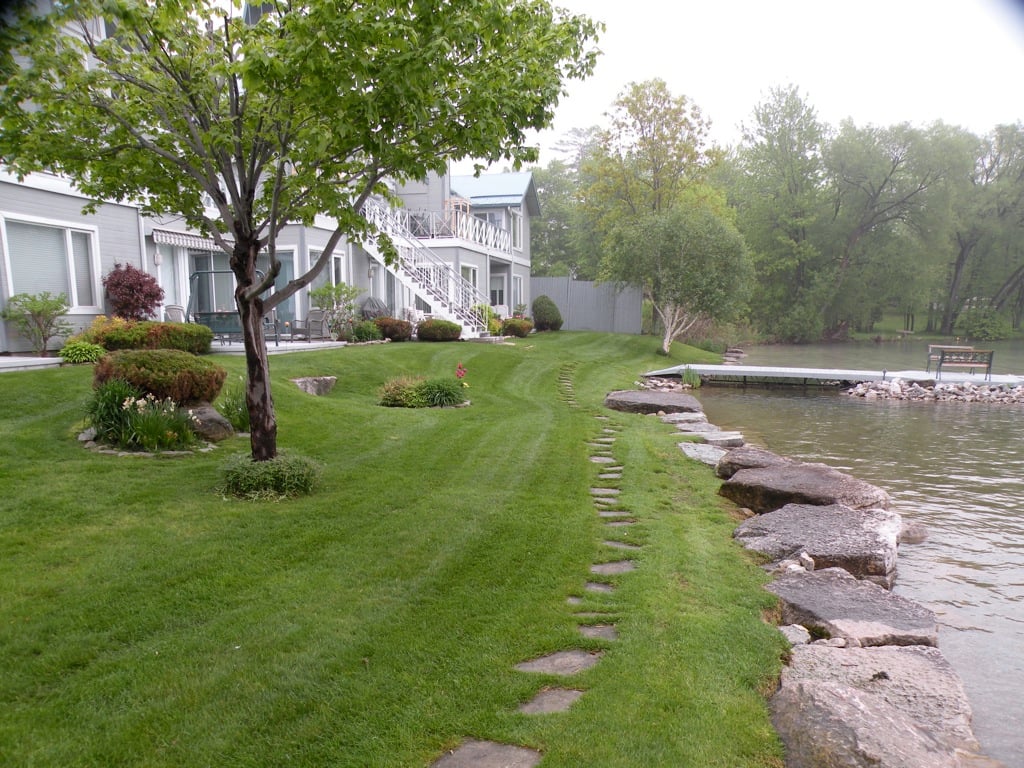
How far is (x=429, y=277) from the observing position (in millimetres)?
21453

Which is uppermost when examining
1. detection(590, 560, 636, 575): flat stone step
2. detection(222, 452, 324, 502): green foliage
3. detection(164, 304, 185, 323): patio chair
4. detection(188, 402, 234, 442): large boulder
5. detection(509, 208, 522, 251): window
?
detection(509, 208, 522, 251): window

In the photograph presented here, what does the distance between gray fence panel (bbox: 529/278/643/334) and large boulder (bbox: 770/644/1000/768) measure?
29939 mm

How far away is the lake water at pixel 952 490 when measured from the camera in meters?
4.26

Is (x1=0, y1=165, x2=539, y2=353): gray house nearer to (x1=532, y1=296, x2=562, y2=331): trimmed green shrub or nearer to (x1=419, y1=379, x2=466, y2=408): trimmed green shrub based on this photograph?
(x1=532, y1=296, x2=562, y2=331): trimmed green shrub

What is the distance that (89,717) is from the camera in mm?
2807

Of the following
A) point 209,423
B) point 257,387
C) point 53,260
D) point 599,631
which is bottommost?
point 599,631

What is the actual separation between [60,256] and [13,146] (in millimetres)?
8222

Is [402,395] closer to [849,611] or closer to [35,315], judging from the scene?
[35,315]

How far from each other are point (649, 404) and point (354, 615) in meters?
10.3

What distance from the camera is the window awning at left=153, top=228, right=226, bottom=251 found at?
563 inches

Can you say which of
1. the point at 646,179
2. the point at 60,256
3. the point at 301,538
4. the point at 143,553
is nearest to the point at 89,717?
the point at 143,553

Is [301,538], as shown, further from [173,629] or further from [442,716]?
[442,716]

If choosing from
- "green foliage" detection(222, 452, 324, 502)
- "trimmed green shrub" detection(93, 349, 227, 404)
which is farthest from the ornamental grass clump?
"green foliage" detection(222, 452, 324, 502)

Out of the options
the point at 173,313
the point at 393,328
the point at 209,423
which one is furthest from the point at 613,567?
the point at 393,328
